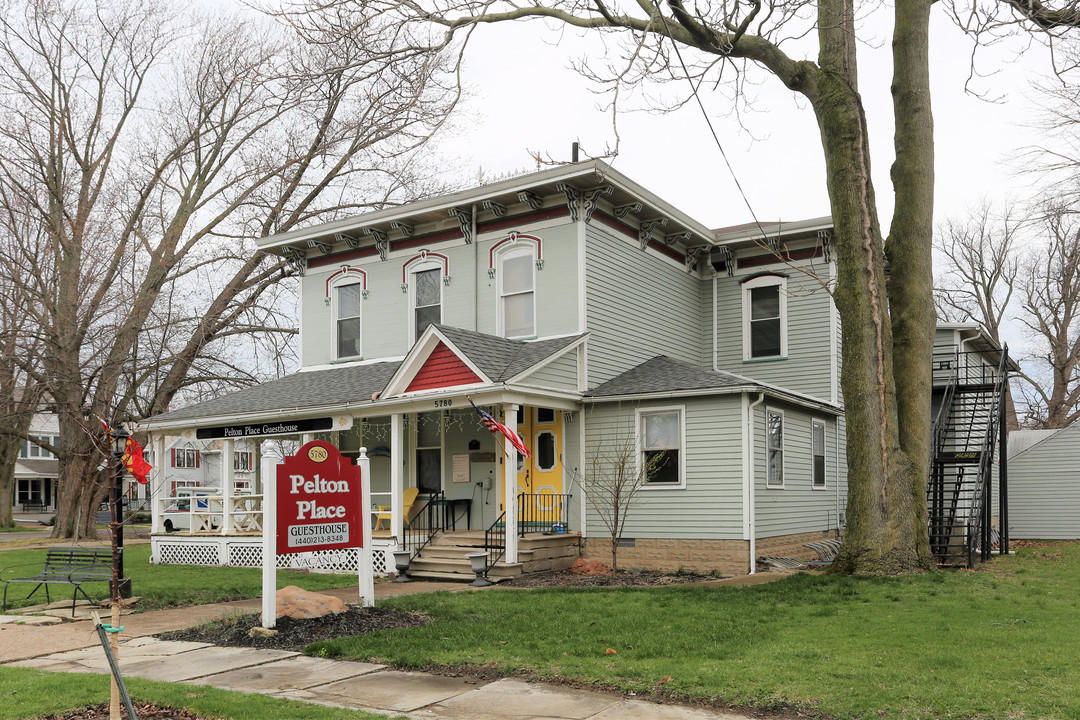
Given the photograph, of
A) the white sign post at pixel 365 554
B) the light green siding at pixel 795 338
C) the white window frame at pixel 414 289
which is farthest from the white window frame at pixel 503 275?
the white sign post at pixel 365 554

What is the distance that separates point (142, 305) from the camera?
26625 millimetres

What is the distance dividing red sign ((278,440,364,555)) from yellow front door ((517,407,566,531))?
249 inches

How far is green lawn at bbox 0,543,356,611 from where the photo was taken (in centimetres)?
1370

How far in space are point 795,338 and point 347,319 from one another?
408 inches

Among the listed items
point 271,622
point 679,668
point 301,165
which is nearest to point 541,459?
point 271,622

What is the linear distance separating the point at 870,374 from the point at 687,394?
3.20 meters

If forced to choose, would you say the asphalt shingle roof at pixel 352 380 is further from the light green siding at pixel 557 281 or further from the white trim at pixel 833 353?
A: the white trim at pixel 833 353

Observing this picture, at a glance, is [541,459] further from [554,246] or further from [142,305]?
[142,305]

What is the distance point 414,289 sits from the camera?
20484 mm

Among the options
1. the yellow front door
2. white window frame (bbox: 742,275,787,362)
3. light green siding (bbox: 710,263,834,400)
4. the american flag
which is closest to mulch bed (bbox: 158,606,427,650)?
the american flag

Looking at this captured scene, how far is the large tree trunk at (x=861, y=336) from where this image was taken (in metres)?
14.1

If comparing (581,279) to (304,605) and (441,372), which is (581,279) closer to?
(441,372)

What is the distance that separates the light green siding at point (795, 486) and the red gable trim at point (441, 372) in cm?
531

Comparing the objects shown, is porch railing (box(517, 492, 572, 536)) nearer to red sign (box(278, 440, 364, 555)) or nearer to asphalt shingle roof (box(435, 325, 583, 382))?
asphalt shingle roof (box(435, 325, 583, 382))
